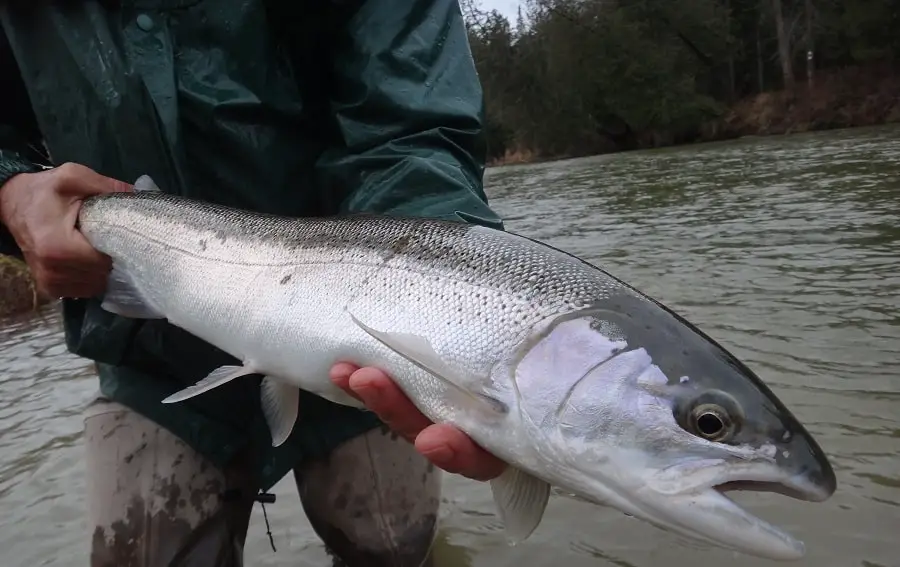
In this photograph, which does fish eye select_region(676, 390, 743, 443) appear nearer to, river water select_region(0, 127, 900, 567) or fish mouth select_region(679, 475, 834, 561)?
fish mouth select_region(679, 475, 834, 561)

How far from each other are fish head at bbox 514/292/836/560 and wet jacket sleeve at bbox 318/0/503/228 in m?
0.69

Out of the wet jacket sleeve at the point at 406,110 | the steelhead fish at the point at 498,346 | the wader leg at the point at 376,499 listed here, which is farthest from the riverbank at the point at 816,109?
the steelhead fish at the point at 498,346

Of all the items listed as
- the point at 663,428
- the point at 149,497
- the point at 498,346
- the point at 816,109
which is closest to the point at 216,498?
the point at 149,497

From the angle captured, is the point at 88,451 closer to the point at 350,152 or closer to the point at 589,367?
the point at 350,152

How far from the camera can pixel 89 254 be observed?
238 centimetres

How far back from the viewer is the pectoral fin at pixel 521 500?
1.77 m

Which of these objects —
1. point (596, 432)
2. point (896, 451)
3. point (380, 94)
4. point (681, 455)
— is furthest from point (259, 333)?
point (896, 451)

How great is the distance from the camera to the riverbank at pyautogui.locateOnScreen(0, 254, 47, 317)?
1033cm

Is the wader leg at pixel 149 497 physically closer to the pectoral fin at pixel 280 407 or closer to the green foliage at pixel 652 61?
the pectoral fin at pixel 280 407

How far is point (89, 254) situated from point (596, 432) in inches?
63.1

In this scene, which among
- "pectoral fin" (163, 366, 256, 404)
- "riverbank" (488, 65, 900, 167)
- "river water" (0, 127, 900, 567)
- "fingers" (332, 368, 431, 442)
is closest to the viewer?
"fingers" (332, 368, 431, 442)

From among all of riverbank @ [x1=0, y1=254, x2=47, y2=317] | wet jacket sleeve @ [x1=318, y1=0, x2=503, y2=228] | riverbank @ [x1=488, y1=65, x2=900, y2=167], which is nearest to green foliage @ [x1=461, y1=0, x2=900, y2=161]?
riverbank @ [x1=488, y1=65, x2=900, y2=167]

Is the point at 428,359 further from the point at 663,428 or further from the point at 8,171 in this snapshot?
the point at 8,171

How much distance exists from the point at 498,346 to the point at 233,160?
4.10 feet
